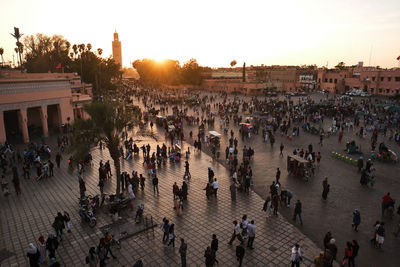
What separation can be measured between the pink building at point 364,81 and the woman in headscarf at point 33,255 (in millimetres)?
63217

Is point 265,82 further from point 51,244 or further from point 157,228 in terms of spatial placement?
point 51,244

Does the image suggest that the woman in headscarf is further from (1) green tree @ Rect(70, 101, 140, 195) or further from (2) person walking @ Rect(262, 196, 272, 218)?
(2) person walking @ Rect(262, 196, 272, 218)

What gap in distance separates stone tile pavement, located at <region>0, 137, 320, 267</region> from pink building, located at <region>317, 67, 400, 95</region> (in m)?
54.4

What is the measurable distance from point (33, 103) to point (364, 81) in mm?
63199

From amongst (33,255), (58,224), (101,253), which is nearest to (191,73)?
(58,224)

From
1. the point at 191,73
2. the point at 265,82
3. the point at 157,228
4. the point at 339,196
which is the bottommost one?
the point at 157,228

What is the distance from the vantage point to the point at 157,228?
1027 cm

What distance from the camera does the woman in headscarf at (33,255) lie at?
24.9ft

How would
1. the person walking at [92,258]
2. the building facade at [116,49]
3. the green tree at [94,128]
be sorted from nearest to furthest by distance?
the person walking at [92,258]
the green tree at [94,128]
the building facade at [116,49]

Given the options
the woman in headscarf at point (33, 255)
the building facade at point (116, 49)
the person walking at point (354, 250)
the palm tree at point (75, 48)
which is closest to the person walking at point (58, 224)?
the woman in headscarf at point (33, 255)

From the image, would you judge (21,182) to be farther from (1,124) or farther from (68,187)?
(1,124)

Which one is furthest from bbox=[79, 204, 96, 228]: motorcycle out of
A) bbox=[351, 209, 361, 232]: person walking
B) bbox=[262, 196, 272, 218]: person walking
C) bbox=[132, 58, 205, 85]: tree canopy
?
bbox=[132, 58, 205, 85]: tree canopy

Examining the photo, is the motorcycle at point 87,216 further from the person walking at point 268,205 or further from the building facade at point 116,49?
the building facade at point 116,49

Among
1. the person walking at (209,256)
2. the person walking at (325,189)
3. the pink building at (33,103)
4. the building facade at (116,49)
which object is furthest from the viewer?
the building facade at (116,49)
